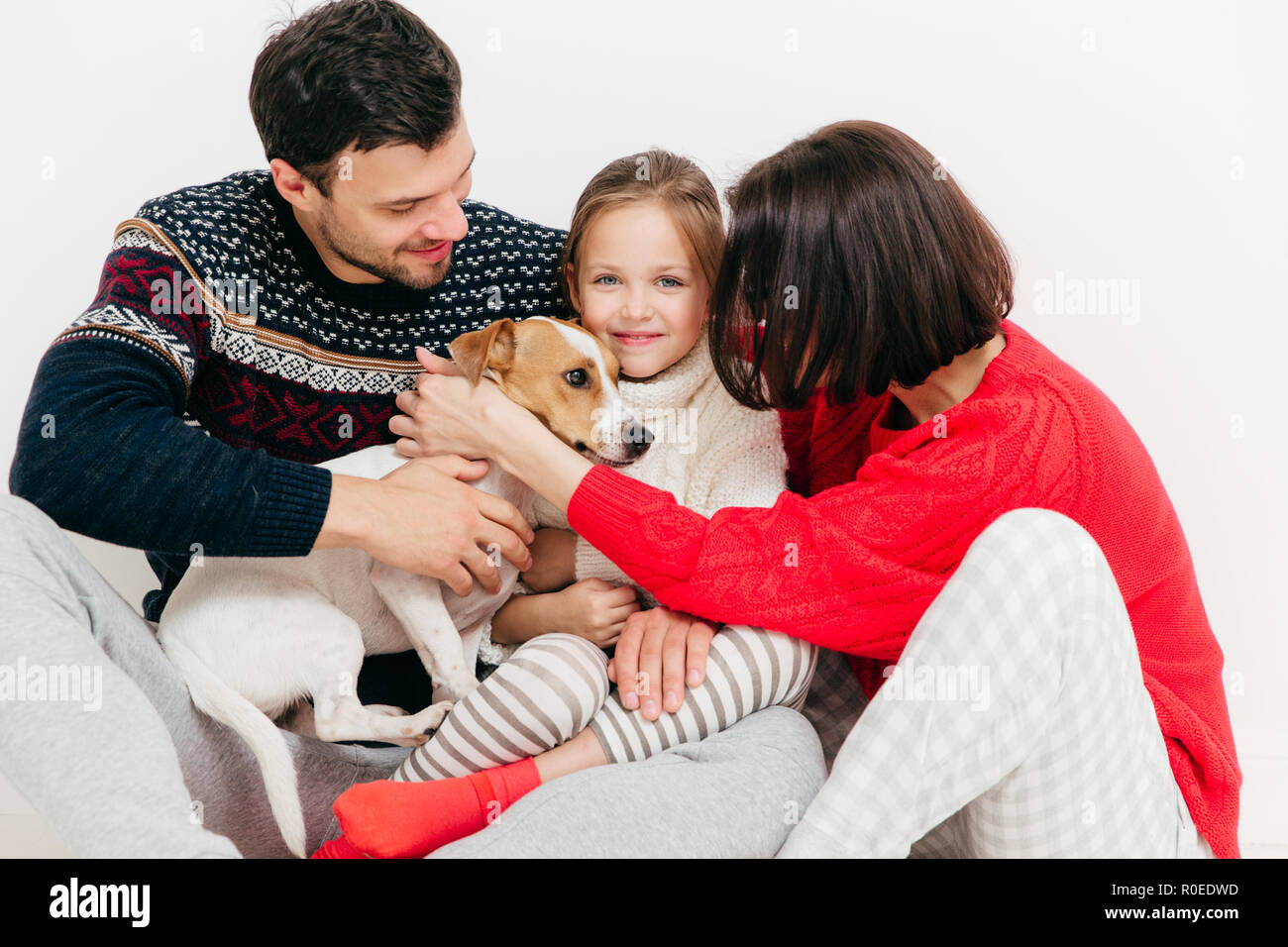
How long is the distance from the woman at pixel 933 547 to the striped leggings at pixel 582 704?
0.17ft

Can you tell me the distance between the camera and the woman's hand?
1.56 m

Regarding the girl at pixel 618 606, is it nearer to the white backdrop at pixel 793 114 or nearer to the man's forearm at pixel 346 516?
the man's forearm at pixel 346 516

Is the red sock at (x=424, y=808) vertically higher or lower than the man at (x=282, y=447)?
lower

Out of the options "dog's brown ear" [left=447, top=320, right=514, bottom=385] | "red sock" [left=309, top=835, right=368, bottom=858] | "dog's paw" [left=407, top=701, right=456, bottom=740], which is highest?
"dog's brown ear" [left=447, top=320, right=514, bottom=385]

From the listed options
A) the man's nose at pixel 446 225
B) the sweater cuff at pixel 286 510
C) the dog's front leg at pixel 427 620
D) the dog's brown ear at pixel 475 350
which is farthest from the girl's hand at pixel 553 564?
the man's nose at pixel 446 225

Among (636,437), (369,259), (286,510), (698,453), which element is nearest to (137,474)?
(286,510)

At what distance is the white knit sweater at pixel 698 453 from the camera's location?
1.81m

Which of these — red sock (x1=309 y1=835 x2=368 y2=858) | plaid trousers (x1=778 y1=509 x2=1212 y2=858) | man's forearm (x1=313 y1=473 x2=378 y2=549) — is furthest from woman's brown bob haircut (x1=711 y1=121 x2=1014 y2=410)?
red sock (x1=309 y1=835 x2=368 y2=858)

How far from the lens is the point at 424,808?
4.58 ft

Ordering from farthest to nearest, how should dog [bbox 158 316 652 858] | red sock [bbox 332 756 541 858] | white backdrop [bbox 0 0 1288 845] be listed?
white backdrop [bbox 0 0 1288 845]
dog [bbox 158 316 652 858]
red sock [bbox 332 756 541 858]

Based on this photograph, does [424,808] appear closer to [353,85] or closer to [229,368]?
[229,368]

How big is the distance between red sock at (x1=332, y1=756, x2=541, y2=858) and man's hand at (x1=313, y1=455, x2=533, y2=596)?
32 cm

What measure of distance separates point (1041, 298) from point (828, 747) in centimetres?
113

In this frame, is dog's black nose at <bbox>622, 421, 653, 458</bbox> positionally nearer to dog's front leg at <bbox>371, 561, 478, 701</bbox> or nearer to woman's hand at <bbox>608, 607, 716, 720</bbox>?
woman's hand at <bbox>608, 607, 716, 720</bbox>
